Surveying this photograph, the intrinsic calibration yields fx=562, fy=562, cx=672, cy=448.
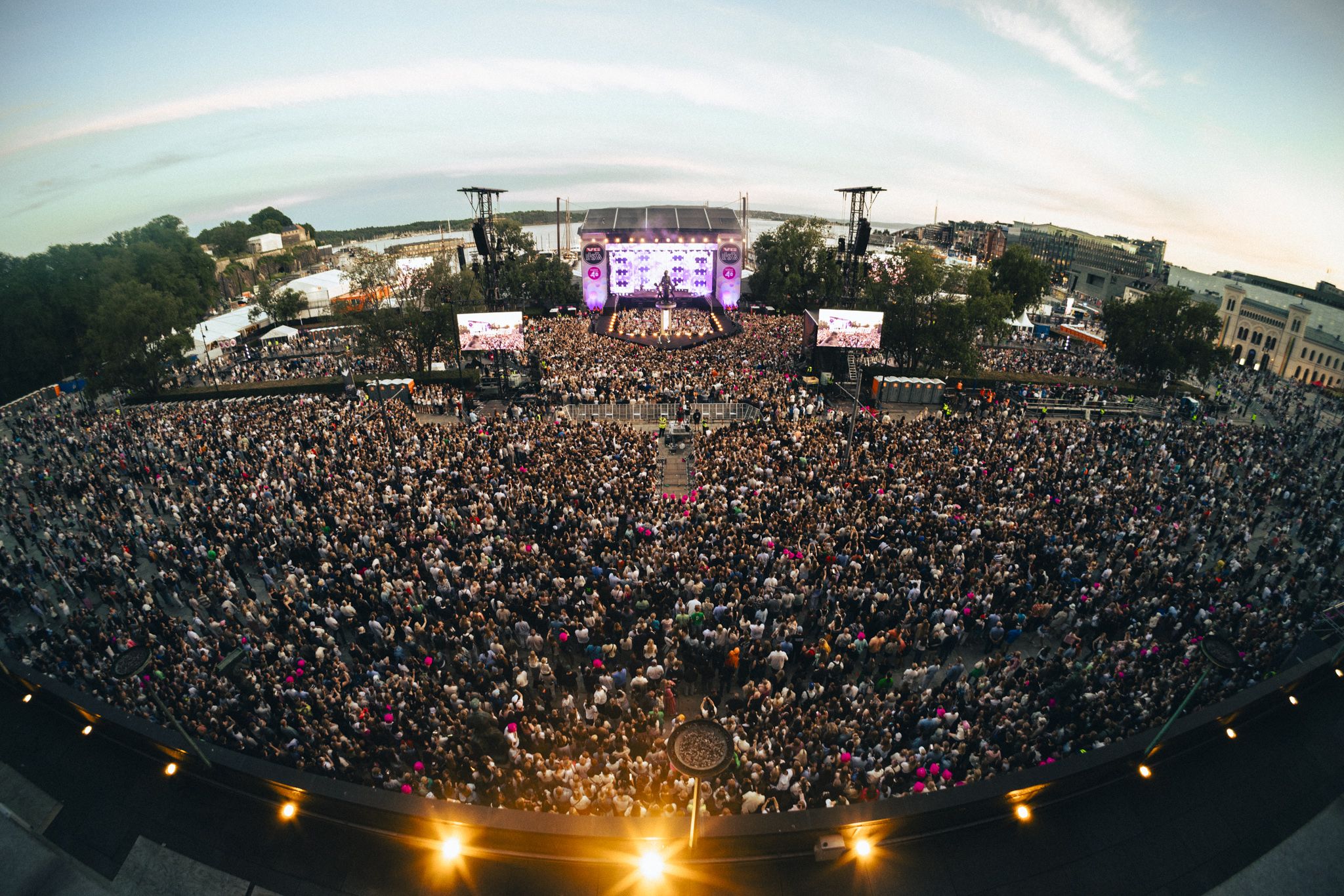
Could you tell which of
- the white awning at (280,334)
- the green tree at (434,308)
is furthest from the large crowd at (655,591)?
the white awning at (280,334)

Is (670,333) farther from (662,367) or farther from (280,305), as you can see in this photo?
(280,305)

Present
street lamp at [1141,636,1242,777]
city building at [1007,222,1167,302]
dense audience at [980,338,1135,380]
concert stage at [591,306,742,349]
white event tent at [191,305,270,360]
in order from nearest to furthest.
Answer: street lamp at [1141,636,1242,777], dense audience at [980,338,1135,380], white event tent at [191,305,270,360], concert stage at [591,306,742,349], city building at [1007,222,1167,302]

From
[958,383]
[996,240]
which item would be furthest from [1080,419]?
[996,240]

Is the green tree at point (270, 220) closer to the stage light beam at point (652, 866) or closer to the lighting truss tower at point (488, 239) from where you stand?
the lighting truss tower at point (488, 239)

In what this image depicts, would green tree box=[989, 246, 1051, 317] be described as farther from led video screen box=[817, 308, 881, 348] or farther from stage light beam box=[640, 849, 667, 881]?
stage light beam box=[640, 849, 667, 881]

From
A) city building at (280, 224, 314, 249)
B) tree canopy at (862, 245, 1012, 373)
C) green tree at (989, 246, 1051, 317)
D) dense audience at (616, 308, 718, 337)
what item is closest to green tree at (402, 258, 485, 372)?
dense audience at (616, 308, 718, 337)

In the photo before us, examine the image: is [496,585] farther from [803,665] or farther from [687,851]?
[687,851]
